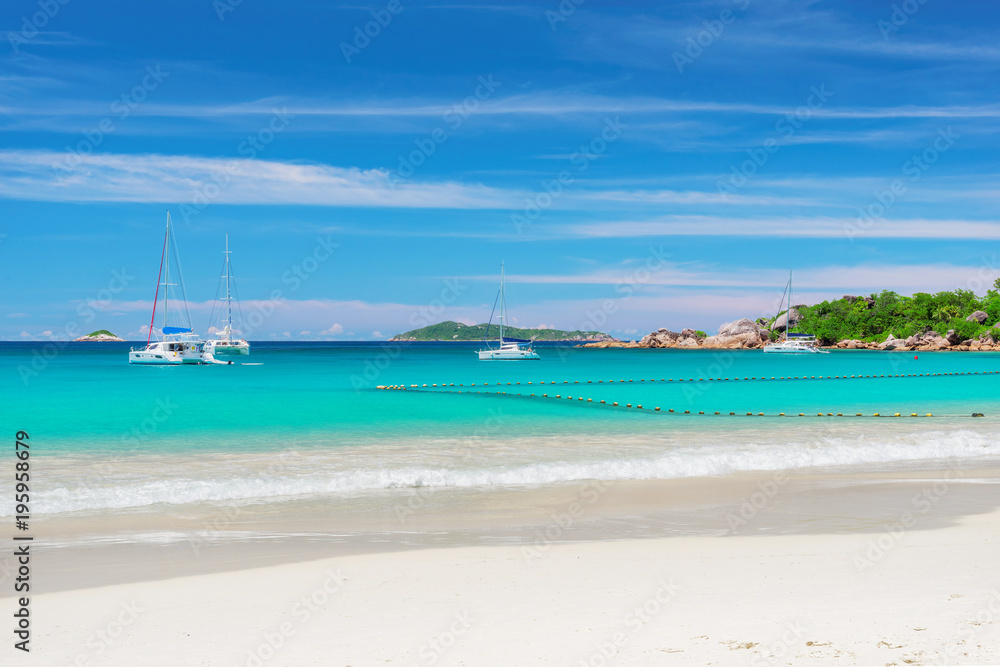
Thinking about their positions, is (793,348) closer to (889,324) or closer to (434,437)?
(889,324)

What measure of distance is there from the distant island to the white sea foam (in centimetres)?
10641

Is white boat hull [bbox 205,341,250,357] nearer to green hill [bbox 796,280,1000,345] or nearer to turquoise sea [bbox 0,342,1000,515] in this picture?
turquoise sea [bbox 0,342,1000,515]

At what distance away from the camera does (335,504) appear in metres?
13.0

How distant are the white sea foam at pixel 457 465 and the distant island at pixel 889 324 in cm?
10641

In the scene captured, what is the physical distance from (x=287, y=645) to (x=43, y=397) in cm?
4045

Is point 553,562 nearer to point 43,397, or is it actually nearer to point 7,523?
point 7,523

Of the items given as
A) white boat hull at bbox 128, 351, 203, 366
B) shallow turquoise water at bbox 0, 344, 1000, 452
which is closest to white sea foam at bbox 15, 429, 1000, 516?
shallow turquoise water at bbox 0, 344, 1000, 452

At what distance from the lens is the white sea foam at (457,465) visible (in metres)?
13.7

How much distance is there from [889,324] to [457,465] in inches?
5662

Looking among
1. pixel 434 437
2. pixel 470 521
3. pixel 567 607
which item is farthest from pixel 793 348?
pixel 567 607

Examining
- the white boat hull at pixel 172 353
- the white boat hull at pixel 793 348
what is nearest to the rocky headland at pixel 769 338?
the white boat hull at pixel 793 348

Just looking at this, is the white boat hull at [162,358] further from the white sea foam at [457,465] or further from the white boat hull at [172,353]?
the white sea foam at [457,465]

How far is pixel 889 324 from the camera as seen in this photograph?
456ft

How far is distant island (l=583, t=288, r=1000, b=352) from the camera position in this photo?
12338 cm
